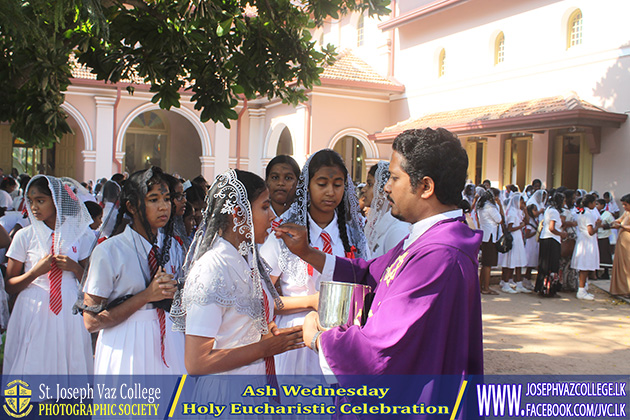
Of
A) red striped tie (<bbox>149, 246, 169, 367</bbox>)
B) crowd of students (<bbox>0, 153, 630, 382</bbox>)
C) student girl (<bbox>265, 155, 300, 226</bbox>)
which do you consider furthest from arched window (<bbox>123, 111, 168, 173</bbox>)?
A: red striped tie (<bbox>149, 246, 169, 367</bbox>)

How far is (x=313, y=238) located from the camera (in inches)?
137

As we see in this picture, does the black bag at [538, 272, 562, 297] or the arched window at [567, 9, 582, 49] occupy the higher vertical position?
the arched window at [567, 9, 582, 49]

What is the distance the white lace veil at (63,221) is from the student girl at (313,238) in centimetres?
192

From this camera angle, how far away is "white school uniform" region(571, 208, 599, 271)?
10.3 meters

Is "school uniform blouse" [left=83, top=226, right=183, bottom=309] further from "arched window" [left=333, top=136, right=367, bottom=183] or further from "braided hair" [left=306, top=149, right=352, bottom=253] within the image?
"arched window" [left=333, top=136, right=367, bottom=183]

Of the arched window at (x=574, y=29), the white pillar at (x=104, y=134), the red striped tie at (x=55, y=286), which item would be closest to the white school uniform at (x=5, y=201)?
the red striped tie at (x=55, y=286)

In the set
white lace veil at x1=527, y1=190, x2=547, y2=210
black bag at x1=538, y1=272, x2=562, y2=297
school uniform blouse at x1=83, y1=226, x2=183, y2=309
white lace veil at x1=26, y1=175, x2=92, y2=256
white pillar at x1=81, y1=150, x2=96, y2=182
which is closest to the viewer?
school uniform blouse at x1=83, y1=226, x2=183, y2=309

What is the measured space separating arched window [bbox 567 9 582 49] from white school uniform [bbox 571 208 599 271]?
22.6 ft

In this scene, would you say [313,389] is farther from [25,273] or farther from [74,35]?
[74,35]

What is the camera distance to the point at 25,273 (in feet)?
14.3

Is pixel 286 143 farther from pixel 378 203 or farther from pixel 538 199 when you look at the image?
pixel 378 203

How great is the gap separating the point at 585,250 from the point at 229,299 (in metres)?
9.81

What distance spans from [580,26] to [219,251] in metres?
15.8

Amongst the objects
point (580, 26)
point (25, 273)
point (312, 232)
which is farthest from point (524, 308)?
point (580, 26)
